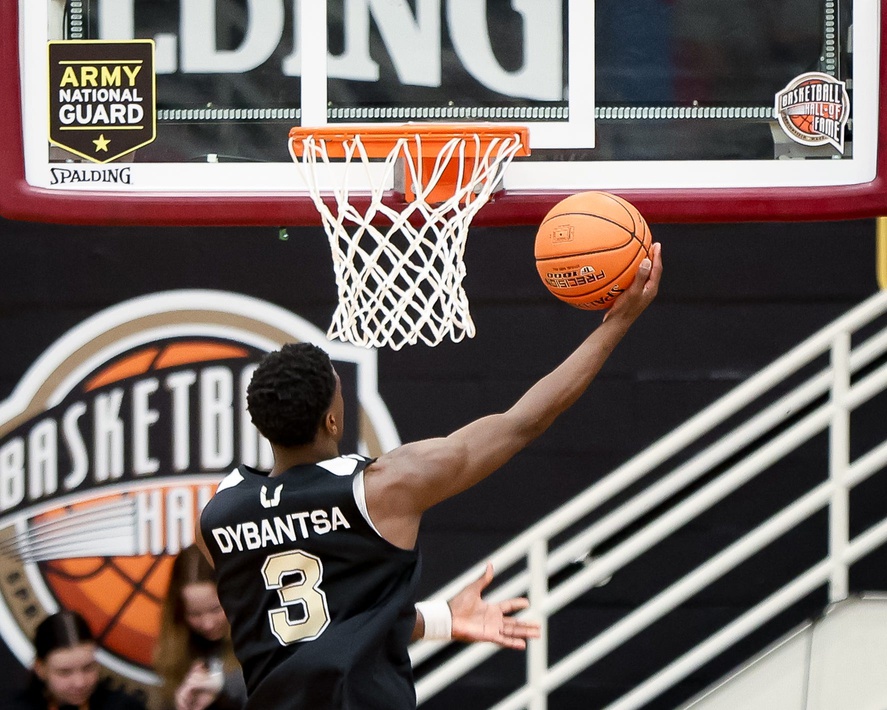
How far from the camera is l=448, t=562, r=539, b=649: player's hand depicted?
2354 mm

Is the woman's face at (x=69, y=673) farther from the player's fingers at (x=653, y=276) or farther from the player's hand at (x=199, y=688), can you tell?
the player's fingers at (x=653, y=276)

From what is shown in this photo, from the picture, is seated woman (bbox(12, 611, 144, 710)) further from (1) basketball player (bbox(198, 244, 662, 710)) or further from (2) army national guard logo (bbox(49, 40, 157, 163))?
(1) basketball player (bbox(198, 244, 662, 710))

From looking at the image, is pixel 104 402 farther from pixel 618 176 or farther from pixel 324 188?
pixel 618 176

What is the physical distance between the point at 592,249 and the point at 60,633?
2.71 m

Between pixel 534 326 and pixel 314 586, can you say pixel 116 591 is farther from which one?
pixel 314 586

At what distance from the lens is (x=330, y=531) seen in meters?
2.25

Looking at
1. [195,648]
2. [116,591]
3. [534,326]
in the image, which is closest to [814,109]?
[534,326]

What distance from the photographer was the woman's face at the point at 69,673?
4152 millimetres

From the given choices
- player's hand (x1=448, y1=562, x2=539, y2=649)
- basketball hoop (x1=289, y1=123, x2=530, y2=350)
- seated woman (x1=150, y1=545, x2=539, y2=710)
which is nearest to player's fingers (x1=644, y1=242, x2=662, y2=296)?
player's hand (x1=448, y1=562, x2=539, y2=649)

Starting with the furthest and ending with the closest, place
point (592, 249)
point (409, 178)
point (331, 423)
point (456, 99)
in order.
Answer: point (456, 99)
point (409, 178)
point (592, 249)
point (331, 423)

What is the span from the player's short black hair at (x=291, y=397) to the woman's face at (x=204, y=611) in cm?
184

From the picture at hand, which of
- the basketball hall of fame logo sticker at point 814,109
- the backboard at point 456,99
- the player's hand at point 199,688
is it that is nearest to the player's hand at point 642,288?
the backboard at point 456,99

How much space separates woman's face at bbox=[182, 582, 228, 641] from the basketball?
6.28 ft

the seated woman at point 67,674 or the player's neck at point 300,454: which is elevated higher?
the player's neck at point 300,454
